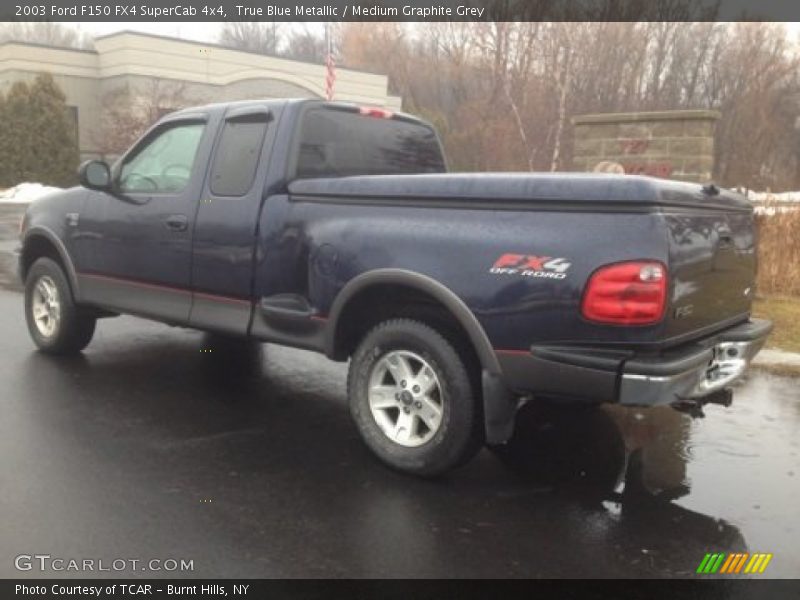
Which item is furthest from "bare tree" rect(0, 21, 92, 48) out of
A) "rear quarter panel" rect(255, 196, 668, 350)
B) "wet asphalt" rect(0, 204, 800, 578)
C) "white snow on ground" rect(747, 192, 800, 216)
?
"rear quarter panel" rect(255, 196, 668, 350)

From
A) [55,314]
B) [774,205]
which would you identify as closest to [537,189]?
[55,314]

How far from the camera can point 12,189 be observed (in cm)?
2772

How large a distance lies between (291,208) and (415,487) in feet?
5.78

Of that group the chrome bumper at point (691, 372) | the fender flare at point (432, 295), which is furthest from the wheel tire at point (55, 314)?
the chrome bumper at point (691, 372)

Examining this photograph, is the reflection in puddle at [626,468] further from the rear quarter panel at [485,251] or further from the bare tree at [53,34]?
the bare tree at [53,34]

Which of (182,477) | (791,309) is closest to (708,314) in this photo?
(182,477)

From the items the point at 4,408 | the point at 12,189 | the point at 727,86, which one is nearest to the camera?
the point at 4,408

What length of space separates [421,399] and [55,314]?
3.64 metres

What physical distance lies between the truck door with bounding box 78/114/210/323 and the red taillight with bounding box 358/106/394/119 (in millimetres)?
1075

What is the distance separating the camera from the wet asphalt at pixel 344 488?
126 inches

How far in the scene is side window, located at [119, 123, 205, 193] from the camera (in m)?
5.32

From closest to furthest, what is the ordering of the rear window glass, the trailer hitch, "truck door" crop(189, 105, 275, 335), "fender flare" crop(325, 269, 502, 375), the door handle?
"fender flare" crop(325, 269, 502, 375) < the trailer hitch < "truck door" crop(189, 105, 275, 335) < the rear window glass < the door handle

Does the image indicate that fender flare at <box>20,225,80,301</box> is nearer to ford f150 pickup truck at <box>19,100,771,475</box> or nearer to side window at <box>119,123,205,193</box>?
ford f150 pickup truck at <box>19,100,771,475</box>

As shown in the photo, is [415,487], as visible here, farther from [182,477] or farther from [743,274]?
[743,274]
